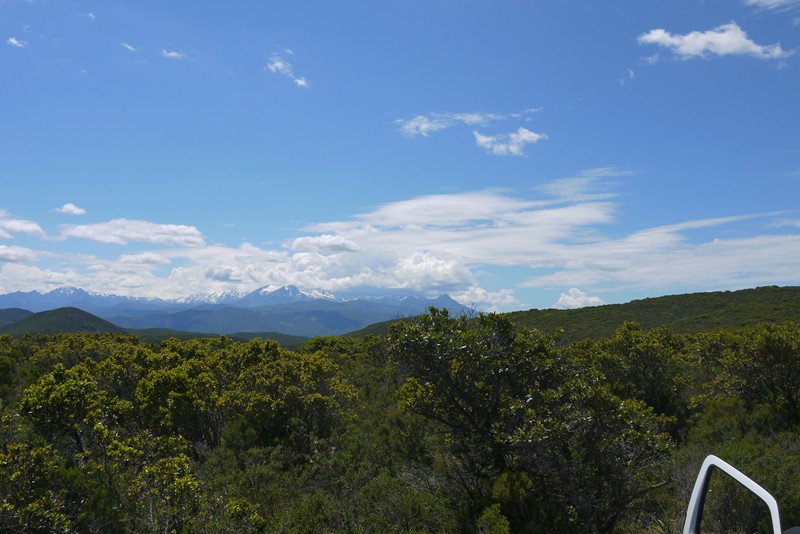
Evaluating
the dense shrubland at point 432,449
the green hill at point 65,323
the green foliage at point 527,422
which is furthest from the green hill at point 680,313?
the green hill at point 65,323

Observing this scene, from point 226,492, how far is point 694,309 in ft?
233

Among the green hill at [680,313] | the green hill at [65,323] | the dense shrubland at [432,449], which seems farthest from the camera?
the green hill at [65,323]

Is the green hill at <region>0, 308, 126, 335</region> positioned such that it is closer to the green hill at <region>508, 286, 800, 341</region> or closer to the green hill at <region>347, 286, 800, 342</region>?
the green hill at <region>347, 286, 800, 342</region>

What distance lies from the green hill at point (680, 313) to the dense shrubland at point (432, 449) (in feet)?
106

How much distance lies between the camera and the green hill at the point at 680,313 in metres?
51.1

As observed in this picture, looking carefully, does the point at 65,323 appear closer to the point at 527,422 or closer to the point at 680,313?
the point at 680,313

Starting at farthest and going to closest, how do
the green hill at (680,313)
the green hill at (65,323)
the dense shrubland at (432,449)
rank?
1. the green hill at (65,323)
2. the green hill at (680,313)
3. the dense shrubland at (432,449)

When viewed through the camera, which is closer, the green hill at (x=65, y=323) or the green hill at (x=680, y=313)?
the green hill at (x=680, y=313)

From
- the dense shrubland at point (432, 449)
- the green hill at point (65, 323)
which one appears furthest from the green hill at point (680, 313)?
the green hill at point (65, 323)

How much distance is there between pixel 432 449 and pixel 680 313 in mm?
64495

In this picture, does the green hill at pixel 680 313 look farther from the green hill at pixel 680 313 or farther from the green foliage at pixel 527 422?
the green foliage at pixel 527 422

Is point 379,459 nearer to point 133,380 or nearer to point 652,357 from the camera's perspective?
point 652,357

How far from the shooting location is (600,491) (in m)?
8.68

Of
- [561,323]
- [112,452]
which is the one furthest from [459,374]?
[561,323]
